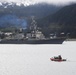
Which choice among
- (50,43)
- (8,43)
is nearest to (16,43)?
(8,43)

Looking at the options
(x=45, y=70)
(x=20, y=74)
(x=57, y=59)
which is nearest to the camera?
(x=20, y=74)

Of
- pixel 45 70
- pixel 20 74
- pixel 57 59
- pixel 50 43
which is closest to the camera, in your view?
pixel 20 74

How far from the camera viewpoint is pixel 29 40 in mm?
182875

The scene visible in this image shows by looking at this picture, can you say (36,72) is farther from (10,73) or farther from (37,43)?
(37,43)

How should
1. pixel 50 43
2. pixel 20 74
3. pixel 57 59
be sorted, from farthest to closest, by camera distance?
pixel 50 43 → pixel 57 59 → pixel 20 74

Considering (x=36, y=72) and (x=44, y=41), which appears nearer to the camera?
(x=36, y=72)

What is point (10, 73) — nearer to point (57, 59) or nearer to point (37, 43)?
point (57, 59)

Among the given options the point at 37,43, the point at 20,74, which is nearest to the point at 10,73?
the point at 20,74

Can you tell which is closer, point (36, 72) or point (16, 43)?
point (36, 72)

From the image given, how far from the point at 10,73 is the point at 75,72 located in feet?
33.4

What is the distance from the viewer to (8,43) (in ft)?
618

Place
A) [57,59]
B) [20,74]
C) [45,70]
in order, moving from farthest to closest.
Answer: [57,59]
[45,70]
[20,74]

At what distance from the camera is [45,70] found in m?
56.9

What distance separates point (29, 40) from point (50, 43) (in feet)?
40.0
